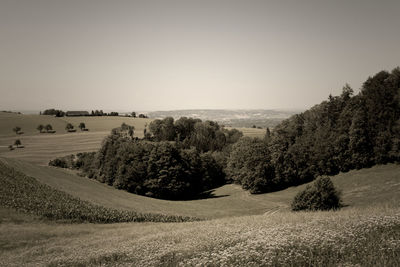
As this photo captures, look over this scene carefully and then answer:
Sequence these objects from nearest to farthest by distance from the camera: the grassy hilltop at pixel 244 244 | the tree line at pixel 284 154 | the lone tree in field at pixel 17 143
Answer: the grassy hilltop at pixel 244 244, the tree line at pixel 284 154, the lone tree in field at pixel 17 143

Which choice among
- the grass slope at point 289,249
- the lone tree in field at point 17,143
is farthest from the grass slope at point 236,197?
the lone tree in field at point 17,143

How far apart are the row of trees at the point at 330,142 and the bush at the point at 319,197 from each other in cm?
2059

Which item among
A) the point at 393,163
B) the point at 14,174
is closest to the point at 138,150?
the point at 14,174

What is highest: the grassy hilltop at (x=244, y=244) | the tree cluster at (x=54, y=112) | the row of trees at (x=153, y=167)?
the tree cluster at (x=54, y=112)

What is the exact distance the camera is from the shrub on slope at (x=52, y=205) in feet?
114

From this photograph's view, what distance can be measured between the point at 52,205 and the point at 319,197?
3501 centimetres

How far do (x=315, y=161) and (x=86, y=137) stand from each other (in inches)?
3956

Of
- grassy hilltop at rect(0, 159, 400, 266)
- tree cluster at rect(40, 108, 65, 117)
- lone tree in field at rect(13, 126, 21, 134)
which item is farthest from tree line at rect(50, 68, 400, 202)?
tree cluster at rect(40, 108, 65, 117)

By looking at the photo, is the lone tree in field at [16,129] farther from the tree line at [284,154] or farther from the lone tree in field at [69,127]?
the tree line at [284,154]

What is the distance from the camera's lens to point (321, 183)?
37250 mm

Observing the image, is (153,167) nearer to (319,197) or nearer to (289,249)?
(319,197)

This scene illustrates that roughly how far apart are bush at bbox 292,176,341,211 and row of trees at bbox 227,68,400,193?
67.5 feet

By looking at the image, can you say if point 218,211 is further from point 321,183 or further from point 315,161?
point 315,161

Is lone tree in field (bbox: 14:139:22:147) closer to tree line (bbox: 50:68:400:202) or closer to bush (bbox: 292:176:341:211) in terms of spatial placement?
tree line (bbox: 50:68:400:202)
